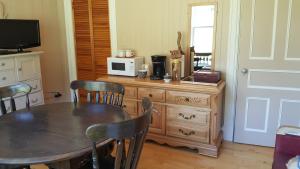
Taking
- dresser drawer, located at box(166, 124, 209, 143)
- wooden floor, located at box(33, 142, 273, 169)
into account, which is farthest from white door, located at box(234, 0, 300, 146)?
dresser drawer, located at box(166, 124, 209, 143)

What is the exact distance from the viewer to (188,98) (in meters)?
2.87

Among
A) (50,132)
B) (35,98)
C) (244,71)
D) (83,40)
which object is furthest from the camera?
(83,40)

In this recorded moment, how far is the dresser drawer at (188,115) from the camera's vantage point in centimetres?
282

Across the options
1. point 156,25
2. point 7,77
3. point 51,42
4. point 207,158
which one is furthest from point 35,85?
point 207,158

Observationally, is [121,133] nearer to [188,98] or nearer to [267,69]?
[188,98]

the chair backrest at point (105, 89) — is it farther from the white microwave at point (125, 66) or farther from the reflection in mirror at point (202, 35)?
the reflection in mirror at point (202, 35)

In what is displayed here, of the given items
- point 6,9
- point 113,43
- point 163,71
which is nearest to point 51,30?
point 6,9

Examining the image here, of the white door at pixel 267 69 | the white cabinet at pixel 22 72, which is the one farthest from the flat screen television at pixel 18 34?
the white door at pixel 267 69

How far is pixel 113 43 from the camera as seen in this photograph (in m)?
3.83

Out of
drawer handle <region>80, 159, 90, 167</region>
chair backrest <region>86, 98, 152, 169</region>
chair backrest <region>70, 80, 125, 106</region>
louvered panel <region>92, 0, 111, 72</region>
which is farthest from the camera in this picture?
louvered panel <region>92, 0, 111, 72</region>

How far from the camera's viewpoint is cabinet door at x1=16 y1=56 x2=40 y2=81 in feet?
11.0

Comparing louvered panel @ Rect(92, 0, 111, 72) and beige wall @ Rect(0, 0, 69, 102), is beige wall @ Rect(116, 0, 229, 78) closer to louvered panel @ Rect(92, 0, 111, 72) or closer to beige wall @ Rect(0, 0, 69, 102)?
louvered panel @ Rect(92, 0, 111, 72)

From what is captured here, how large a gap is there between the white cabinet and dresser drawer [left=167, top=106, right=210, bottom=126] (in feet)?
6.34

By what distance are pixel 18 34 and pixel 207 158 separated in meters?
2.84
